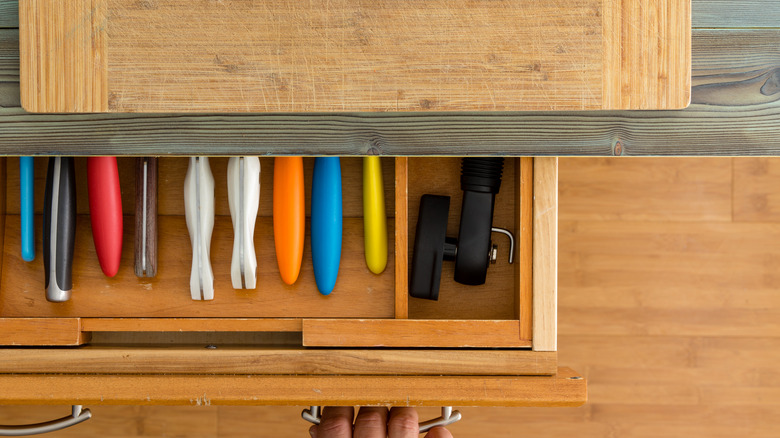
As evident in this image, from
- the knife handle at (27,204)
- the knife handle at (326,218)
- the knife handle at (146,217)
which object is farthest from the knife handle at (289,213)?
the knife handle at (27,204)

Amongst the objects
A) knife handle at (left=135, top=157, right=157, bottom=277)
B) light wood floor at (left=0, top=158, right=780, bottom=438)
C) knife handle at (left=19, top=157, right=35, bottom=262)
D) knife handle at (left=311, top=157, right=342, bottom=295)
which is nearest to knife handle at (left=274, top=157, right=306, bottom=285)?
knife handle at (left=311, top=157, right=342, bottom=295)

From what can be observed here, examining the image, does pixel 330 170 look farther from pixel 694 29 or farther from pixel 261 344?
pixel 694 29

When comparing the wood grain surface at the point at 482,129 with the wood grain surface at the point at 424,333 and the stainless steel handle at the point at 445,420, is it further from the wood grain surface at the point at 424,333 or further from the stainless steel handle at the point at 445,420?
the stainless steel handle at the point at 445,420

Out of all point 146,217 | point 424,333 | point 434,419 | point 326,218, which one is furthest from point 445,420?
point 146,217

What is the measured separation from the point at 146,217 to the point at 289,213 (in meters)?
0.14

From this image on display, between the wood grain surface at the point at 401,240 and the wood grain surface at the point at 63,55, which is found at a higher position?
the wood grain surface at the point at 63,55

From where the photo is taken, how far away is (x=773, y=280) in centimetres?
88

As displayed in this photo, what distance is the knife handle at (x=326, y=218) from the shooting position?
54 centimetres

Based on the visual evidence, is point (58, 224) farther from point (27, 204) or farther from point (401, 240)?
point (401, 240)

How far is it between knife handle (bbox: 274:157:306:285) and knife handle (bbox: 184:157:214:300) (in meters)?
0.06

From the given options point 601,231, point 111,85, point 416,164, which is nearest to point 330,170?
point 416,164

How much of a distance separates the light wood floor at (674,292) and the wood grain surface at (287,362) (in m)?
0.42

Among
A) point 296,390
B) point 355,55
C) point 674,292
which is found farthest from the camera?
point 674,292

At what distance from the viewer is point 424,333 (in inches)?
20.5
